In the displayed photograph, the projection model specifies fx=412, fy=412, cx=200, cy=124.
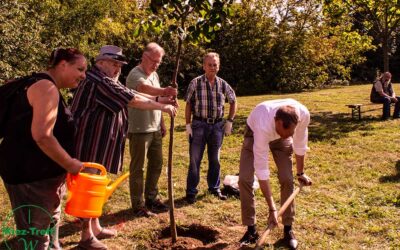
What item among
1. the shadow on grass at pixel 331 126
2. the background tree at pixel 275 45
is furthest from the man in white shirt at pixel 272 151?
the background tree at pixel 275 45

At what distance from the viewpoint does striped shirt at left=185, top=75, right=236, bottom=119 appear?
5453 millimetres

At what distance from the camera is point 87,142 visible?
12.6ft

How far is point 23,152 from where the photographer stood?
2551 mm

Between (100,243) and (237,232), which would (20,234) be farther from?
(237,232)

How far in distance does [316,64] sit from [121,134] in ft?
73.3

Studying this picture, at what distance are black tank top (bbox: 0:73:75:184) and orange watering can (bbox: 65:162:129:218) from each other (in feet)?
1.02

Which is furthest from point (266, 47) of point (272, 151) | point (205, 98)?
point (272, 151)

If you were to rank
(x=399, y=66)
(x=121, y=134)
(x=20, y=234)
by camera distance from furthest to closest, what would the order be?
(x=399, y=66), (x=121, y=134), (x=20, y=234)

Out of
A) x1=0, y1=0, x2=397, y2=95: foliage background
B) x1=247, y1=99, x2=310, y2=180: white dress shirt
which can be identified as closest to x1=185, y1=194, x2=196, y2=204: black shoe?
x1=247, y1=99, x2=310, y2=180: white dress shirt

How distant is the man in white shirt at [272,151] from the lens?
11.8ft

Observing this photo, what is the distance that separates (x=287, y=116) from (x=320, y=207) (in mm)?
2449

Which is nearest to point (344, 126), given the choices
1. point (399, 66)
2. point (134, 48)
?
point (134, 48)

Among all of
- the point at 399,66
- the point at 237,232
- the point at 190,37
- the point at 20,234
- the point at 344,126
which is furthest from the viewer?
the point at 399,66

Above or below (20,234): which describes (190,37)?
above
